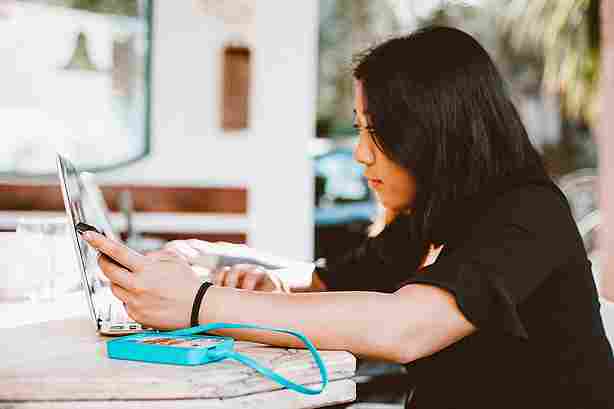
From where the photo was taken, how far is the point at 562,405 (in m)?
1.27

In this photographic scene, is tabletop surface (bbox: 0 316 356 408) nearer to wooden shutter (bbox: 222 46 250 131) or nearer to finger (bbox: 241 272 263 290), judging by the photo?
finger (bbox: 241 272 263 290)

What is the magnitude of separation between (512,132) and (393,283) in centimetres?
58

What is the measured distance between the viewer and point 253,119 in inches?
176

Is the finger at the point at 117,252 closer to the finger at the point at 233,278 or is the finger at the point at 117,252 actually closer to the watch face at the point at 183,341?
the watch face at the point at 183,341

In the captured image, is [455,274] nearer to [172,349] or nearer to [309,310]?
[309,310]

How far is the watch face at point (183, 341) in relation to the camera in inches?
40.7

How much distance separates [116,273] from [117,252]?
30 millimetres

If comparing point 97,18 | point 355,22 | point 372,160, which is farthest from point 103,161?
point 355,22

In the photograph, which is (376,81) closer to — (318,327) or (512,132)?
(512,132)

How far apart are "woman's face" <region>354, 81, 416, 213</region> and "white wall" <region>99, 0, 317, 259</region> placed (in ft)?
9.81

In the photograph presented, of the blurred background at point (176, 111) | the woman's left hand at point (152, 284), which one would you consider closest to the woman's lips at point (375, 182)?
the woman's left hand at point (152, 284)

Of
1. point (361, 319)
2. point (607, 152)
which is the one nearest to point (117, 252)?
point (361, 319)

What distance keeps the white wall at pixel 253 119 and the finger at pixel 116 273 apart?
3.18m

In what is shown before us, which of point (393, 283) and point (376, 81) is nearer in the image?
point (376, 81)
